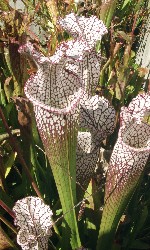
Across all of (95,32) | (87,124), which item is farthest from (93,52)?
(87,124)

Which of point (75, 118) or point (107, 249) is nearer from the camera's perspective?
point (75, 118)

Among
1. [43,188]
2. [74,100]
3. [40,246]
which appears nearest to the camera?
[74,100]

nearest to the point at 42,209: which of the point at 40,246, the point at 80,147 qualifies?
the point at 40,246

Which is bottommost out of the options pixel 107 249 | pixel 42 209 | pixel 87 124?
pixel 107 249

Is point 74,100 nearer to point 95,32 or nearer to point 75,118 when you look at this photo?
point 75,118

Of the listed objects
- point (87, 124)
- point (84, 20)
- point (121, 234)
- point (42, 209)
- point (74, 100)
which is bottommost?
point (121, 234)

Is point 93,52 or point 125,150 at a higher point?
point 93,52

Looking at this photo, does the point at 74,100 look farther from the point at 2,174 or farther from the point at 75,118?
the point at 2,174

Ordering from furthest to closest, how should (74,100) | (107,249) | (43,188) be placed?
1. (43,188)
2. (107,249)
3. (74,100)

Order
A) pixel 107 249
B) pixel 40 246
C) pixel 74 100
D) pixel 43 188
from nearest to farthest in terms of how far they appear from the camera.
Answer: pixel 74 100
pixel 40 246
pixel 107 249
pixel 43 188
